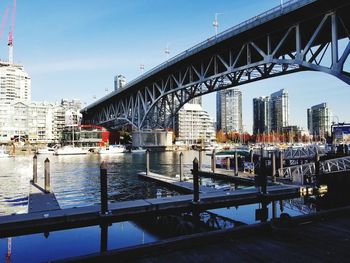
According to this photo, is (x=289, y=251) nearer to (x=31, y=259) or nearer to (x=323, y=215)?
(x=323, y=215)

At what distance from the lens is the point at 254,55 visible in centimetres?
→ 5397

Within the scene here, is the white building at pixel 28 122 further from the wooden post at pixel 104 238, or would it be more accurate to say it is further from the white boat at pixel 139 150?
the wooden post at pixel 104 238

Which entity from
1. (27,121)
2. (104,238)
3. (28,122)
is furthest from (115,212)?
(28,122)

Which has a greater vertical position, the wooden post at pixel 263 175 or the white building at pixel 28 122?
the white building at pixel 28 122

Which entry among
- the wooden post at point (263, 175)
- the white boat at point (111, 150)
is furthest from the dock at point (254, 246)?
the white boat at point (111, 150)

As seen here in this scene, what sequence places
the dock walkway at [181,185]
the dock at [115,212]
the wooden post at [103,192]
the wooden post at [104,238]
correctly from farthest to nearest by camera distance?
the dock walkway at [181,185]
the wooden post at [103,192]
the dock at [115,212]
the wooden post at [104,238]

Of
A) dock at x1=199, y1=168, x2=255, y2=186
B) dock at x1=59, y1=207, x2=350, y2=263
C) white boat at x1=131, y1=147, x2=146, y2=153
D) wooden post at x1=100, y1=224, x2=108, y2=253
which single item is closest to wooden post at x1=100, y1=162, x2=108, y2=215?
wooden post at x1=100, y1=224, x2=108, y2=253

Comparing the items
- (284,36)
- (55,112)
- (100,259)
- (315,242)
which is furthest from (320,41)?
(55,112)

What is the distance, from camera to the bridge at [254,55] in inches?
1363

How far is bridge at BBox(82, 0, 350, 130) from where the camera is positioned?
34625 mm

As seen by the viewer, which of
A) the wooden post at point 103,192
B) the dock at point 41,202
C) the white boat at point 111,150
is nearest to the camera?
the wooden post at point 103,192

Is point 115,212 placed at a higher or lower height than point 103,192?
lower

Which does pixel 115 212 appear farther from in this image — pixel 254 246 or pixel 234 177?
pixel 234 177

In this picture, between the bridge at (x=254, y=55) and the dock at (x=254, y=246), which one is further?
the bridge at (x=254, y=55)
